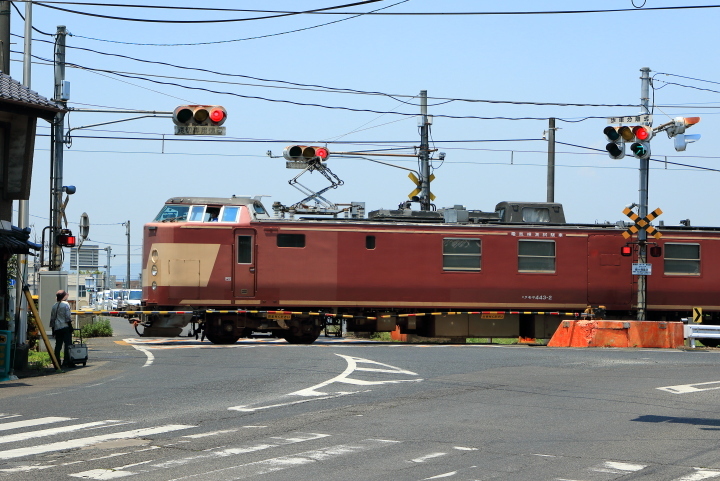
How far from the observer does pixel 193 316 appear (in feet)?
89.8

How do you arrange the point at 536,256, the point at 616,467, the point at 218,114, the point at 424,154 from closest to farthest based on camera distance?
the point at 616,467 < the point at 218,114 < the point at 536,256 < the point at 424,154

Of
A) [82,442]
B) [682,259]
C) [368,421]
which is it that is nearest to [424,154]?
[682,259]

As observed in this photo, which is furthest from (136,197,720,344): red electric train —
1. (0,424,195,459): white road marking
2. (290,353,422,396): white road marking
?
(0,424,195,459): white road marking

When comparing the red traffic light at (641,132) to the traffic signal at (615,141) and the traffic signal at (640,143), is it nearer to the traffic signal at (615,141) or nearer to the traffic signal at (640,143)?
the traffic signal at (640,143)

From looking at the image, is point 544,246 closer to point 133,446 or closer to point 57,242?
point 57,242

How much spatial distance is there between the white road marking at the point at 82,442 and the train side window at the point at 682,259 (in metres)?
22.6

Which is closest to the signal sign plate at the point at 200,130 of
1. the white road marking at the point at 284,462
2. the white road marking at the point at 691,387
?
the white road marking at the point at 691,387

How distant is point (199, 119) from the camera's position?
21797mm

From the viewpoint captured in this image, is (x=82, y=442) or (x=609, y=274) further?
(x=609, y=274)

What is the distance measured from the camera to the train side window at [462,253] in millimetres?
29328

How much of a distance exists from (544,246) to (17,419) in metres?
20.5

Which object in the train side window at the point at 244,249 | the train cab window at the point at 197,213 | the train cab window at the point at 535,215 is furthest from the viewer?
the train cab window at the point at 535,215

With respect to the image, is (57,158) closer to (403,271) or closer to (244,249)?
(244,249)

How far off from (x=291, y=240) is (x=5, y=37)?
9.94 metres
